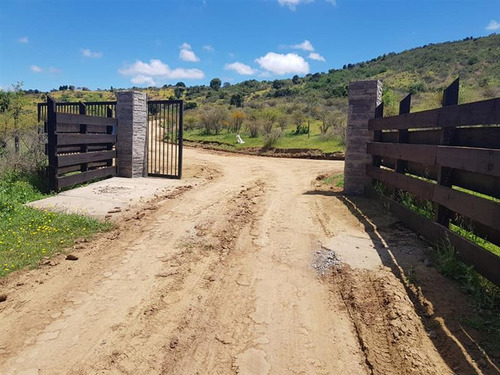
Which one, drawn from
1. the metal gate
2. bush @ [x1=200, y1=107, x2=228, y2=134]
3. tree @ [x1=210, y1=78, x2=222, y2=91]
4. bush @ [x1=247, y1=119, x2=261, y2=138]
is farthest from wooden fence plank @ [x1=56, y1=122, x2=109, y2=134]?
tree @ [x1=210, y1=78, x2=222, y2=91]

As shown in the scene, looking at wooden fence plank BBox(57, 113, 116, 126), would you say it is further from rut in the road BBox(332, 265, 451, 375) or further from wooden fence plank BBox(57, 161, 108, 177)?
rut in the road BBox(332, 265, 451, 375)

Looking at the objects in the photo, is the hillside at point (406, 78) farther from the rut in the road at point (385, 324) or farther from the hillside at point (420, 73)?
the rut in the road at point (385, 324)

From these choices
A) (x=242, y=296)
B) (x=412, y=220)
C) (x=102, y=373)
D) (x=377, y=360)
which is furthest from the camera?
(x=412, y=220)

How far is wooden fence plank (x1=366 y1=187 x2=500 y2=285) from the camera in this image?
3.55 meters

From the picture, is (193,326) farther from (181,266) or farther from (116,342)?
(181,266)

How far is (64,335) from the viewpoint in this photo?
3.15m

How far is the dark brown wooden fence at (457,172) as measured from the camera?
149 inches

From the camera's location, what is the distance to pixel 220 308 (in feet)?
11.8

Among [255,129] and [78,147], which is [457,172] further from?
[255,129]

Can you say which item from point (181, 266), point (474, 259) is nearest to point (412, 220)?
point (474, 259)

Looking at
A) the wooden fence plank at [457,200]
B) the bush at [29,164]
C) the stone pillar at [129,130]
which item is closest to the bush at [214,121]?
the stone pillar at [129,130]

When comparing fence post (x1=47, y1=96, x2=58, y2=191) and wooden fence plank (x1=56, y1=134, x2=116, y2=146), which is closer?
fence post (x1=47, y1=96, x2=58, y2=191)

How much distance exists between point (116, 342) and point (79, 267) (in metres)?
1.87

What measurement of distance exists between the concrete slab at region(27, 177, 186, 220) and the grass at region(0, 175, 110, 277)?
18.9 inches
